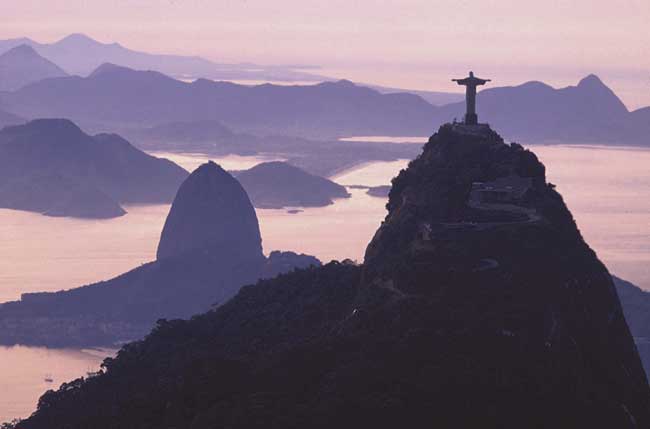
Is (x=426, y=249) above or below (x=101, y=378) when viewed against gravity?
above

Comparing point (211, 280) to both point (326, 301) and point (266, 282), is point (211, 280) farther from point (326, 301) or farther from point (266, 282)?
point (326, 301)

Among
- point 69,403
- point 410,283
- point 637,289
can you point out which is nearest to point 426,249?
point 410,283

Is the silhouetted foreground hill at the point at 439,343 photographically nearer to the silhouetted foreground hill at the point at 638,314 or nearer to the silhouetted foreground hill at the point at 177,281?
the silhouetted foreground hill at the point at 638,314

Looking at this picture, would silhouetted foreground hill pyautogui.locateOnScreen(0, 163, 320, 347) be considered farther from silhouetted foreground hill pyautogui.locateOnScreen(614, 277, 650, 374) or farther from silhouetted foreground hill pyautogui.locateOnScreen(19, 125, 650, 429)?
silhouetted foreground hill pyautogui.locateOnScreen(19, 125, 650, 429)

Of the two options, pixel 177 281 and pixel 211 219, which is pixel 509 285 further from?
pixel 211 219

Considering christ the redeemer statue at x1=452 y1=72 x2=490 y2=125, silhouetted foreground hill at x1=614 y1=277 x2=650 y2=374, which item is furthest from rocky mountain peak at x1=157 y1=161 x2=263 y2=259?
christ the redeemer statue at x1=452 y1=72 x2=490 y2=125

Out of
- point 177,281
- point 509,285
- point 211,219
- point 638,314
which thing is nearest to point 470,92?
point 509,285

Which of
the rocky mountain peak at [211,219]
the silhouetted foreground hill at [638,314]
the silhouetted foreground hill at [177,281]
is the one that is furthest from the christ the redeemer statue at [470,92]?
the rocky mountain peak at [211,219]
